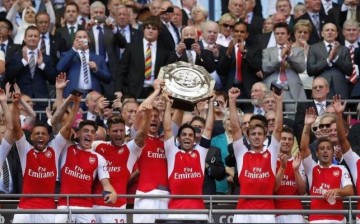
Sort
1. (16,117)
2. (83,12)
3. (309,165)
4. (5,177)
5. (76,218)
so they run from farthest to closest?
(83,12) < (5,177) < (309,165) < (76,218) < (16,117)

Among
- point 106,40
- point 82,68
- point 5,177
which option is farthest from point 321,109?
point 5,177

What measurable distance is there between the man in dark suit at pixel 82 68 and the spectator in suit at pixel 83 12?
1763 millimetres

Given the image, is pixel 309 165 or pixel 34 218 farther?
pixel 309 165

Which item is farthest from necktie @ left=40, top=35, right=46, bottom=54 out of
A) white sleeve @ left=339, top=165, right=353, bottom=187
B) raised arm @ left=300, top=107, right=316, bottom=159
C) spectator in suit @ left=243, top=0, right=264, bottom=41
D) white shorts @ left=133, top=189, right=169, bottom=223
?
white sleeve @ left=339, top=165, right=353, bottom=187

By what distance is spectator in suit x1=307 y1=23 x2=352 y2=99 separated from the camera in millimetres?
31391

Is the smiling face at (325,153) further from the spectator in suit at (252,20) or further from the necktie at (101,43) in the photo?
the necktie at (101,43)

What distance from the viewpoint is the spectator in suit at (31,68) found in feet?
102

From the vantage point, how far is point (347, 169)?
27875 mm

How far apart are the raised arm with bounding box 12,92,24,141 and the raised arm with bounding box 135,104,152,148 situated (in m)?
1.70

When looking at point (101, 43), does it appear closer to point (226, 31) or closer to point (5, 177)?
point (226, 31)

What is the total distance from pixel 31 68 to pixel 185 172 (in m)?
4.83

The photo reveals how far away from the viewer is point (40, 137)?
27.5 metres

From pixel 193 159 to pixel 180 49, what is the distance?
3192 millimetres

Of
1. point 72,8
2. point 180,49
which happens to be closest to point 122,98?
point 180,49
